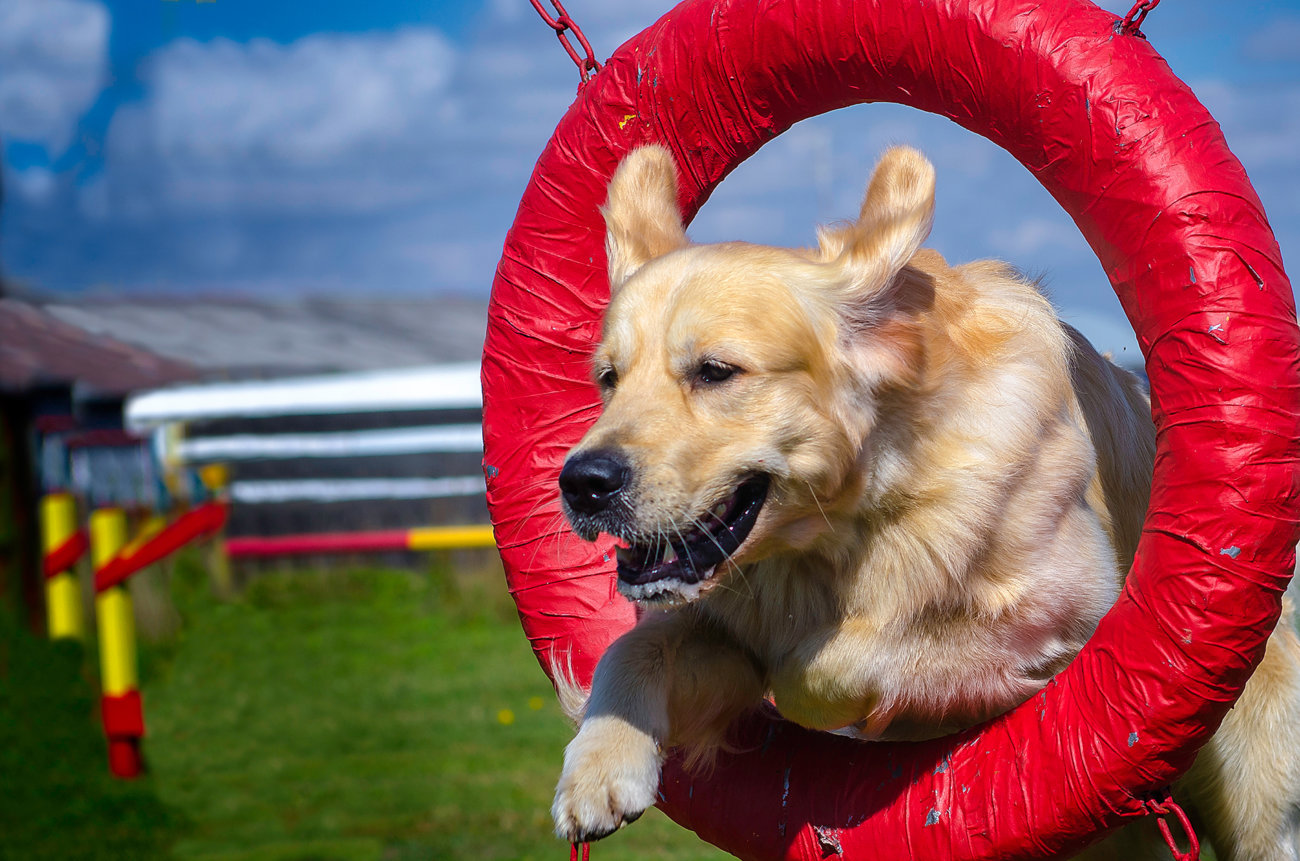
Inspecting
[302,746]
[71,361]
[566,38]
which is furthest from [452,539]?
[566,38]

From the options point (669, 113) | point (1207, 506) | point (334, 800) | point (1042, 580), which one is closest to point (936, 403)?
point (1042, 580)

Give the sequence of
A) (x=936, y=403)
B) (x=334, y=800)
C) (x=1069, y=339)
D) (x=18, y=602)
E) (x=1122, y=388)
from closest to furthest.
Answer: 1. (x=936, y=403)
2. (x=1069, y=339)
3. (x=1122, y=388)
4. (x=334, y=800)
5. (x=18, y=602)

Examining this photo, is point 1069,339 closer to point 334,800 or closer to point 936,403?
point 936,403

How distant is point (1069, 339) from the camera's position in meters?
2.95

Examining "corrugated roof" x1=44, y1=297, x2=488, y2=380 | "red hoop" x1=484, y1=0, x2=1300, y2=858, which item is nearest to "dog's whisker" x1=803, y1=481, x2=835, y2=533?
"red hoop" x1=484, y1=0, x2=1300, y2=858

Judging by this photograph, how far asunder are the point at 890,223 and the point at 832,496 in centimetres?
63

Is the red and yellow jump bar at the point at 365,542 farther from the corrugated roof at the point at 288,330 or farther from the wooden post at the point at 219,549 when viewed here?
the corrugated roof at the point at 288,330

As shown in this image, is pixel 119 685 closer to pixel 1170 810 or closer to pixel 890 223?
pixel 890 223

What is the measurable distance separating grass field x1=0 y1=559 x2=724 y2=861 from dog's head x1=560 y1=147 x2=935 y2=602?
3221 millimetres

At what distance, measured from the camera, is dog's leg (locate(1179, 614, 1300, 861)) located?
297cm

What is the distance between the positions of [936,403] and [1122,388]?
777mm

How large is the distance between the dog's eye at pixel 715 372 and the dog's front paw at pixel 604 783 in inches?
30.0

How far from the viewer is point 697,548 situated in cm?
253

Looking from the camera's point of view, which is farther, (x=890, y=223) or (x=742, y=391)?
(x=890, y=223)
